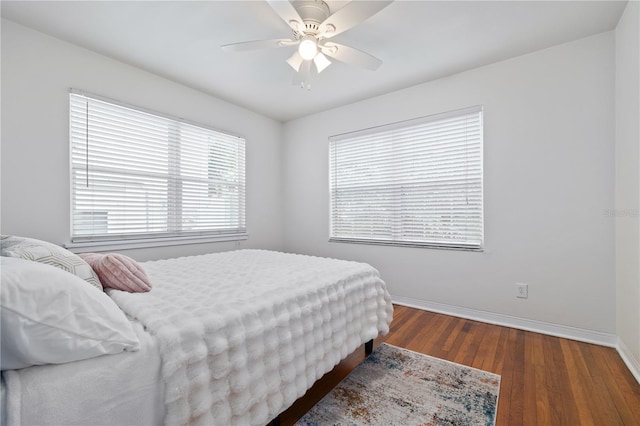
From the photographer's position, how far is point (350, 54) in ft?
6.77

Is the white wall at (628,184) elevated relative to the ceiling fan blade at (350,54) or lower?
lower

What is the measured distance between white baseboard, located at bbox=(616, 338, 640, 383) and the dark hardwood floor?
0.03 metres

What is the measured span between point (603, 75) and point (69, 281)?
11.8ft

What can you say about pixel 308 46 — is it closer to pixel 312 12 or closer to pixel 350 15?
pixel 312 12

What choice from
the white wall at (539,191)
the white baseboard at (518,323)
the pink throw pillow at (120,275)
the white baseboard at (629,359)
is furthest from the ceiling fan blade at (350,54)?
the white baseboard at (629,359)

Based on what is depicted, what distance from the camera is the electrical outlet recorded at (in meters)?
2.57

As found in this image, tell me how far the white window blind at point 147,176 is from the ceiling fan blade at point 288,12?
1922mm

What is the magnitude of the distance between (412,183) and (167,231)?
9.14 feet

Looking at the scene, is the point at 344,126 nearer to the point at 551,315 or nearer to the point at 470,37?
the point at 470,37

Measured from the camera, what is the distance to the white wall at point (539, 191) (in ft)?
7.46

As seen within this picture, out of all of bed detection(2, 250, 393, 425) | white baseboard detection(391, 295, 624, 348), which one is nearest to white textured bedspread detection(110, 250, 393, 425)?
bed detection(2, 250, 393, 425)

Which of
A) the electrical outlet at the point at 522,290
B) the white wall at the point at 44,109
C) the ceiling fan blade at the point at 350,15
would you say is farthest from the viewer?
the electrical outlet at the point at 522,290

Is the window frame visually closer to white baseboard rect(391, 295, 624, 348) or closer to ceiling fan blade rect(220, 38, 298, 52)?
ceiling fan blade rect(220, 38, 298, 52)

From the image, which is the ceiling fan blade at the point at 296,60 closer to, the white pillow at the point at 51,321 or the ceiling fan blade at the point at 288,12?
the ceiling fan blade at the point at 288,12
